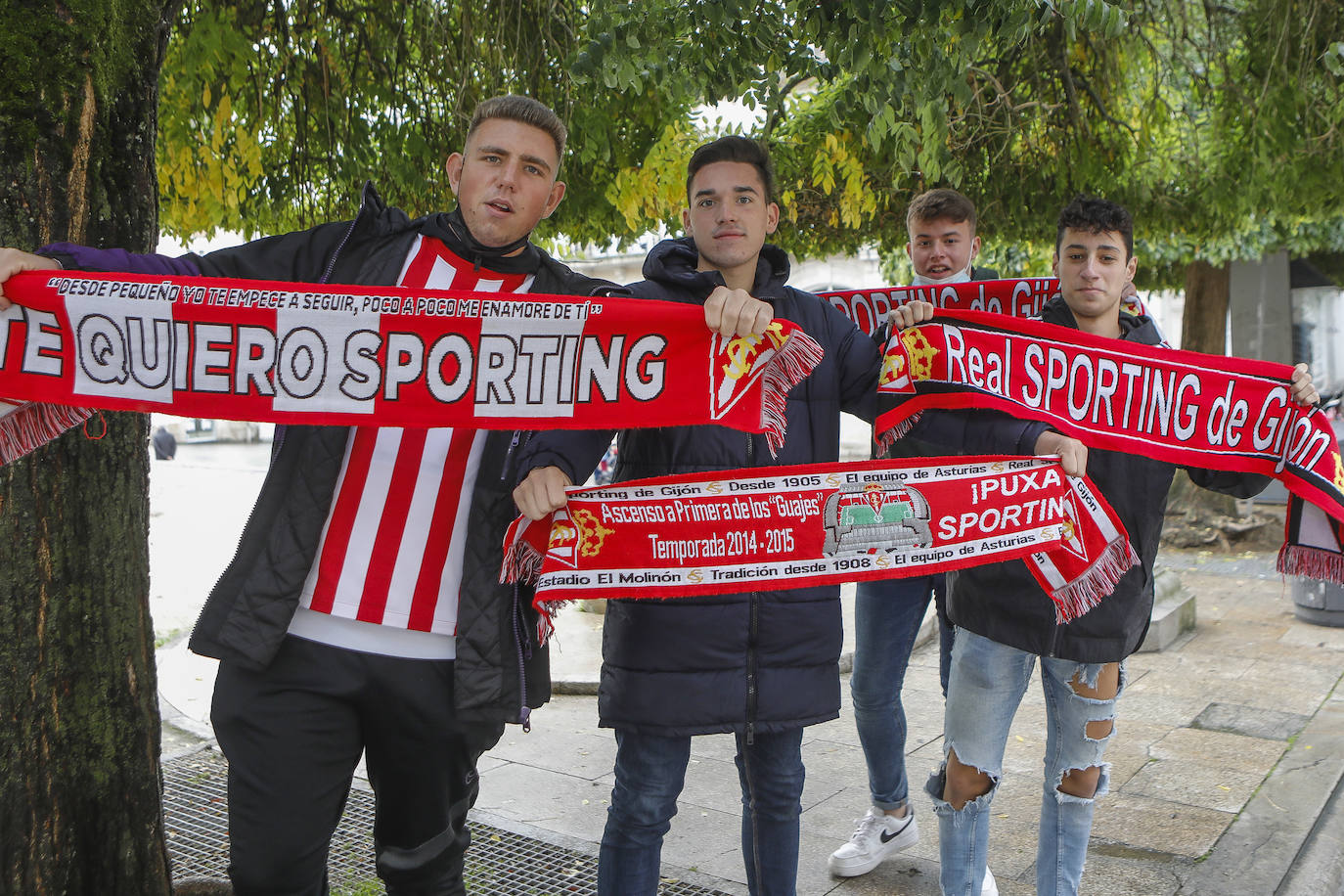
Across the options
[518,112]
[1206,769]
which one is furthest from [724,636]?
[1206,769]

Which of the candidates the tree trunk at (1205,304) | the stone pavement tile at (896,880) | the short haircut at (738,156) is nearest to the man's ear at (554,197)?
the short haircut at (738,156)

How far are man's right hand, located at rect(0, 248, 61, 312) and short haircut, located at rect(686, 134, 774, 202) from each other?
1.52 metres

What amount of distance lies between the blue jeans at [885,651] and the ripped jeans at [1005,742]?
598mm

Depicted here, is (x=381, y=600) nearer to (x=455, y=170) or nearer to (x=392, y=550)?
(x=392, y=550)

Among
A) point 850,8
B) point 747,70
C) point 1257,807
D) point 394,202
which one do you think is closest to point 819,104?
point 394,202

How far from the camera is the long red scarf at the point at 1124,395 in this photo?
3.08 metres

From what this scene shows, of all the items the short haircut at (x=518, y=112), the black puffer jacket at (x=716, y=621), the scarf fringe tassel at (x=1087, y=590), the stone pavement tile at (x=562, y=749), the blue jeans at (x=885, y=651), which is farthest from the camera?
the stone pavement tile at (x=562, y=749)

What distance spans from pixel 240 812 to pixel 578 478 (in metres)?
1.01

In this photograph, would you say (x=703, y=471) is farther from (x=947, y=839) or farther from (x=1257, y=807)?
(x=1257, y=807)

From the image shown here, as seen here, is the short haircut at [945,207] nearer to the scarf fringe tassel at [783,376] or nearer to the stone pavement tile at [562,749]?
the scarf fringe tassel at [783,376]

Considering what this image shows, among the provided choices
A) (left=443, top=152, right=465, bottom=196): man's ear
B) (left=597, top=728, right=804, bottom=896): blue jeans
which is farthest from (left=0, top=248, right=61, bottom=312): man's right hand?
(left=597, top=728, right=804, bottom=896): blue jeans

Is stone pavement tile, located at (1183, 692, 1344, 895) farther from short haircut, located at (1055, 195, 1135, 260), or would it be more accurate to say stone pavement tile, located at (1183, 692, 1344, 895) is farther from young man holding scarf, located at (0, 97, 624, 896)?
young man holding scarf, located at (0, 97, 624, 896)

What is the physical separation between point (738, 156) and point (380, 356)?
3.42ft

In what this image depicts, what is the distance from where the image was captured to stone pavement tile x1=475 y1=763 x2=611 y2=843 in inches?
176
